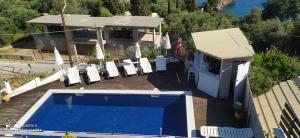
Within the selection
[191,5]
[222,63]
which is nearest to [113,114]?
[222,63]

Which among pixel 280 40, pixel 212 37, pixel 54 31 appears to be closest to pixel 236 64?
pixel 212 37

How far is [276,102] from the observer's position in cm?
1171

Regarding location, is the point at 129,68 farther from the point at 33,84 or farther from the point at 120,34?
the point at 120,34

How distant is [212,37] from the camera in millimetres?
14312

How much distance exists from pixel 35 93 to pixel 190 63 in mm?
8218

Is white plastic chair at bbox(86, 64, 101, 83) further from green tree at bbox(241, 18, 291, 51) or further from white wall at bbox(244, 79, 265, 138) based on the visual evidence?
green tree at bbox(241, 18, 291, 51)

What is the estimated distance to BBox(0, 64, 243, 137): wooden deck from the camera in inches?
469

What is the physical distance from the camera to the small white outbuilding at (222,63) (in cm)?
1220

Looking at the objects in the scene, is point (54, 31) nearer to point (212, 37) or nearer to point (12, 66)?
point (12, 66)

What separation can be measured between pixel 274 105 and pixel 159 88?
5418 mm

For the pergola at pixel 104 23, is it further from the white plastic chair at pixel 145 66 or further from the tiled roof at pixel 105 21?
the white plastic chair at pixel 145 66

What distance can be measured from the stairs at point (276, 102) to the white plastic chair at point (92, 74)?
8154 millimetres

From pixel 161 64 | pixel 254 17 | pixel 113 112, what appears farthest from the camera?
pixel 254 17

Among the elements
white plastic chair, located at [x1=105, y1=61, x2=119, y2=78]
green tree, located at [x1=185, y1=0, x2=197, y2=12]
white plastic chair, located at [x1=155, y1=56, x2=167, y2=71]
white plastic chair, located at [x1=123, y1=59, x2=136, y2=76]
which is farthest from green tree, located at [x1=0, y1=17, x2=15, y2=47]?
white plastic chair, located at [x1=155, y1=56, x2=167, y2=71]
